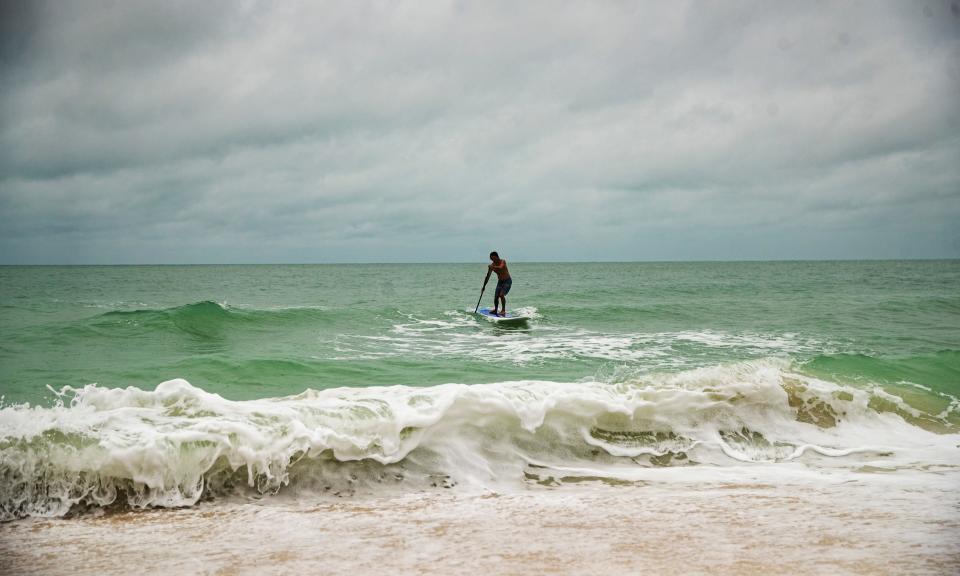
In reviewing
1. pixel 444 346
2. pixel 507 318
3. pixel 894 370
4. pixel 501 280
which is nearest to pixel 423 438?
pixel 444 346

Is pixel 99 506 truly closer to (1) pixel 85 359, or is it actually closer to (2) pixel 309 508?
(2) pixel 309 508

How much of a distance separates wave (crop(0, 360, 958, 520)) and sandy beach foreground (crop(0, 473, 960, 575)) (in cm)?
38

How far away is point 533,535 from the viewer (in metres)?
3.54

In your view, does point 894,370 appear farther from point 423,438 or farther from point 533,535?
point 533,535

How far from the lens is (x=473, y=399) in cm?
605

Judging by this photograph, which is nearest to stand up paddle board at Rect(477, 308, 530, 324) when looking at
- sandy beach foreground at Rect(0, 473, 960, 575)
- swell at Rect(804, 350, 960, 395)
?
swell at Rect(804, 350, 960, 395)

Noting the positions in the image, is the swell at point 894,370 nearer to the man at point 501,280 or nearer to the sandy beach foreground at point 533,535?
the sandy beach foreground at point 533,535

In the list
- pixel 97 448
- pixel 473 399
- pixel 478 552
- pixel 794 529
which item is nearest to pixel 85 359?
pixel 97 448

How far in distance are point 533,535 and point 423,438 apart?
219 centimetres

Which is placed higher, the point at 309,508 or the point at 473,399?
the point at 473,399

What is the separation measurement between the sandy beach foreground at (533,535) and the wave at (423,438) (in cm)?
38

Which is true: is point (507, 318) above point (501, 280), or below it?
below

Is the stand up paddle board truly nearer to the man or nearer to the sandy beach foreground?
the man

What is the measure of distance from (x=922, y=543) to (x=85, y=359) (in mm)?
12454
